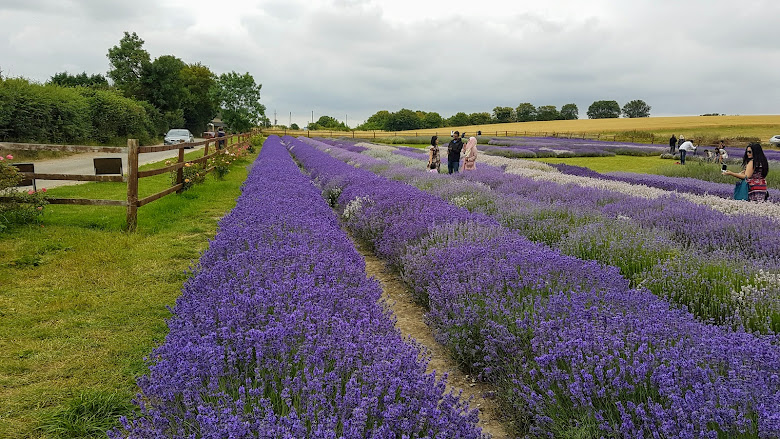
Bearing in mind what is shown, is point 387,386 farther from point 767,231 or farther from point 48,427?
point 767,231

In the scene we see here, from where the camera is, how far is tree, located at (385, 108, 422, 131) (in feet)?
325

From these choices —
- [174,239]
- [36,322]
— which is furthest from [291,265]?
[174,239]

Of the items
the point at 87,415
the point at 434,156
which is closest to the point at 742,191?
the point at 434,156

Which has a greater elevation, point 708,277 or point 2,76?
point 2,76

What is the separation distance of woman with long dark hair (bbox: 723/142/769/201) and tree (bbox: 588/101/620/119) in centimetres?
9399

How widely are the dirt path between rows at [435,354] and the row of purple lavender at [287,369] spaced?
254 mm

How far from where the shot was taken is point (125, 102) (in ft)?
110

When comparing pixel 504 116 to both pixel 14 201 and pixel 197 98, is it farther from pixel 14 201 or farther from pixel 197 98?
pixel 14 201

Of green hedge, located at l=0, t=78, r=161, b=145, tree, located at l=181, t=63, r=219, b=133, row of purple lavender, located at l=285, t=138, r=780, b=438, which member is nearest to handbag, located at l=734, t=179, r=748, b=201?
row of purple lavender, located at l=285, t=138, r=780, b=438

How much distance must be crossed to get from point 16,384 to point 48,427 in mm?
691

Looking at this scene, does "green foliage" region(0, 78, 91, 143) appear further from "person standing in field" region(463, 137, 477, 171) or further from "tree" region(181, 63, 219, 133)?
"tree" region(181, 63, 219, 133)

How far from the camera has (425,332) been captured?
4.11 m

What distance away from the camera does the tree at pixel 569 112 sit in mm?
95062

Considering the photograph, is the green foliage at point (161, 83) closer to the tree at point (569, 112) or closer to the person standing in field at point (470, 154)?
the person standing in field at point (470, 154)
